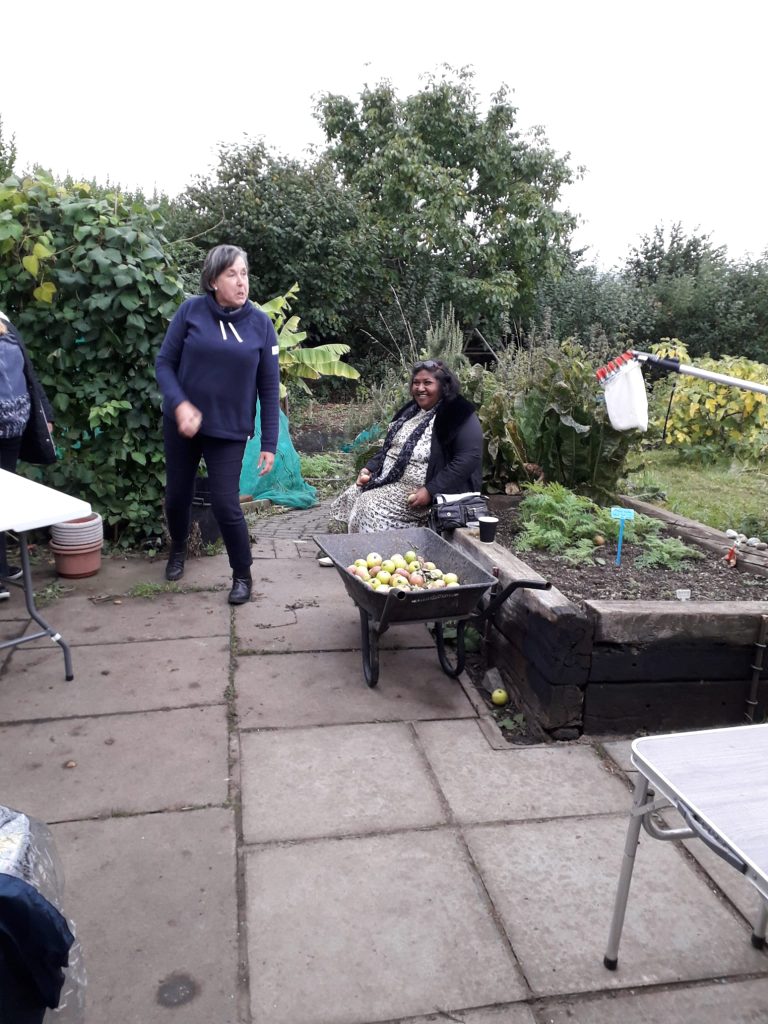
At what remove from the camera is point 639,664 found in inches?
122

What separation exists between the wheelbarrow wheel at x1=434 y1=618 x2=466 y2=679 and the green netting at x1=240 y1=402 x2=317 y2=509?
404cm

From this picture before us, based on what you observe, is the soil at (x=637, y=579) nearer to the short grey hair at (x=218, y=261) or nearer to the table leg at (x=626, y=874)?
the table leg at (x=626, y=874)

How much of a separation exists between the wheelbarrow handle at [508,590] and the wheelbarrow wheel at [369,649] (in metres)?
0.52

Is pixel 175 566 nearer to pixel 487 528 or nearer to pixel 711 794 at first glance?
pixel 487 528

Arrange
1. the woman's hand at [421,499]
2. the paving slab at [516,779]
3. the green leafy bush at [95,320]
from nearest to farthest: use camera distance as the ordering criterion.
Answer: the paving slab at [516,779] → the woman's hand at [421,499] → the green leafy bush at [95,320]

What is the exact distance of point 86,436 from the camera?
5293 millimetres

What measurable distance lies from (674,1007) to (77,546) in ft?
13.5

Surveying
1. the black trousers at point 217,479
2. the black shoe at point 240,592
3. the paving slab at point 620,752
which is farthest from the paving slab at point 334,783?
the black trousers at point 217,479

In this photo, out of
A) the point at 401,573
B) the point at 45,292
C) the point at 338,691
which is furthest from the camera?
the point at 45,292

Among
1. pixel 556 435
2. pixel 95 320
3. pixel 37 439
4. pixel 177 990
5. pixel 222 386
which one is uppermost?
pixel 95 320

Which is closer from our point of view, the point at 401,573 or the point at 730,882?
the point at 730,882

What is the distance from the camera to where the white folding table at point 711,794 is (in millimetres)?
1464

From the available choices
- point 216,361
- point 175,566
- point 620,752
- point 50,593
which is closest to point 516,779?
point 620,752

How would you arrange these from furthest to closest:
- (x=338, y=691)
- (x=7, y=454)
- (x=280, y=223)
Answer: (x=280, y=223), (x=7, y=454), (x=338, y=691)
